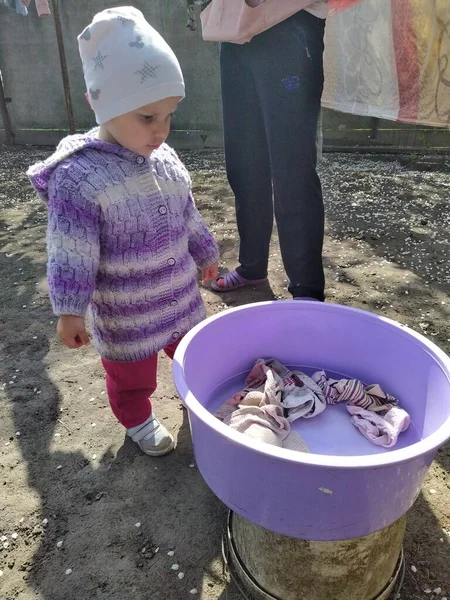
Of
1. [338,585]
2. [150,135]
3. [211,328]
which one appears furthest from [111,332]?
[338,585]

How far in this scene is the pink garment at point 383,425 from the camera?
4.01 ft

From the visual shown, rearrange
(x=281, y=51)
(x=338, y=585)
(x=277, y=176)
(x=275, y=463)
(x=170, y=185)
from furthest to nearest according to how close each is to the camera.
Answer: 1. (x=277, y=176)
2. (x=281, y=51)
3. (x=170, y=185)
4. (x=338, y=585)
5. (x=275, y=463)

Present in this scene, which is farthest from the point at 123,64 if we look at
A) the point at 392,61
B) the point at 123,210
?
the point at 392,61

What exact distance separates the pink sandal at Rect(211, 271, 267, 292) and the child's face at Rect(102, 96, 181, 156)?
49.1 inches

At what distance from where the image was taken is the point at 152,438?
1528mm

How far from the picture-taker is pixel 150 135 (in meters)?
1.19

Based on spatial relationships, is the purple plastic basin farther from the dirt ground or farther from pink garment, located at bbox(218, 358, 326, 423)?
the dirt ground

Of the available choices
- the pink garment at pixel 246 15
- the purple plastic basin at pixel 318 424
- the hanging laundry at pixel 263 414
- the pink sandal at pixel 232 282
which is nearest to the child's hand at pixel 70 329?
the purple plastic basin at pixel 318 424

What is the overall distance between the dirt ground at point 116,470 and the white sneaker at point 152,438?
0.04 m

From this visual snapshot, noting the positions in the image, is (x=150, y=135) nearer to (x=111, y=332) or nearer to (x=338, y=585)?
(x=111, y=332)

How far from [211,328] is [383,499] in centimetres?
57

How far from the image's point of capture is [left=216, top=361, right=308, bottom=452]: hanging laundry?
1.18 m

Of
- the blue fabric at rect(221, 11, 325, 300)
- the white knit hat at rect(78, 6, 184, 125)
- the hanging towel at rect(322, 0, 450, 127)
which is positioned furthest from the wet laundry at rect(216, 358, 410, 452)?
the hanging towel at rect(322, 0, 450, 127)

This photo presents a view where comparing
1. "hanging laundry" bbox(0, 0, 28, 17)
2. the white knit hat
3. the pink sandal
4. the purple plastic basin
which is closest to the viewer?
the purple plastic basin
